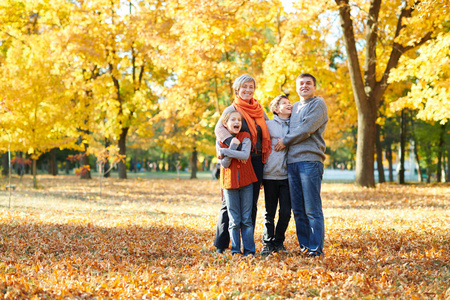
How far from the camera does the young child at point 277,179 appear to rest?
15.1 feet

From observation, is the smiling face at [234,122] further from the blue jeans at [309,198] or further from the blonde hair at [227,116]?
the blue jeans at [309,198]

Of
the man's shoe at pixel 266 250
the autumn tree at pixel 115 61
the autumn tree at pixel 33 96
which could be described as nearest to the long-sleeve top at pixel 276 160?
the man's shoe at pixel 266 250

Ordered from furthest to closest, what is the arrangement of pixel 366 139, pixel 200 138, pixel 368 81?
pixel 200 138, pixel 368 81, pixel 366 139

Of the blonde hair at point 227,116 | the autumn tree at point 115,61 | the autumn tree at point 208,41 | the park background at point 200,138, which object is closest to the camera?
the park background at point 200,138

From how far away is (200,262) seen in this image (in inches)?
182

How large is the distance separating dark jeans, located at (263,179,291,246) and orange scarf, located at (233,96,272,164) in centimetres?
32

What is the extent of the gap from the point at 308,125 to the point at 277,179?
2.32 feet

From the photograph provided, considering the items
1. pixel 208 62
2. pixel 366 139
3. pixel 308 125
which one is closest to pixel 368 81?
pixel 366 139

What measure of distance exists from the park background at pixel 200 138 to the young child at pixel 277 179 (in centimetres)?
33

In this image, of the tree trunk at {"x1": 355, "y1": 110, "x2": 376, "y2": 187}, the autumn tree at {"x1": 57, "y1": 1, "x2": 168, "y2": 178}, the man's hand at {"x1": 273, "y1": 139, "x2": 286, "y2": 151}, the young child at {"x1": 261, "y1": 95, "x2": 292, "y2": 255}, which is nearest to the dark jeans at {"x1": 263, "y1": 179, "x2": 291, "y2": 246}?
the young child at {"x1": 261, "y1": 95, "x2": 292, "y2": 255}

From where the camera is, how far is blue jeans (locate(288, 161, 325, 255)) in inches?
175

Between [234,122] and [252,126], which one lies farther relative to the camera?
[252,126]

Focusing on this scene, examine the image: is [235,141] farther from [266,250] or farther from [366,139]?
[366,139]

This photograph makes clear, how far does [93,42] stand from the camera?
1989 cm
